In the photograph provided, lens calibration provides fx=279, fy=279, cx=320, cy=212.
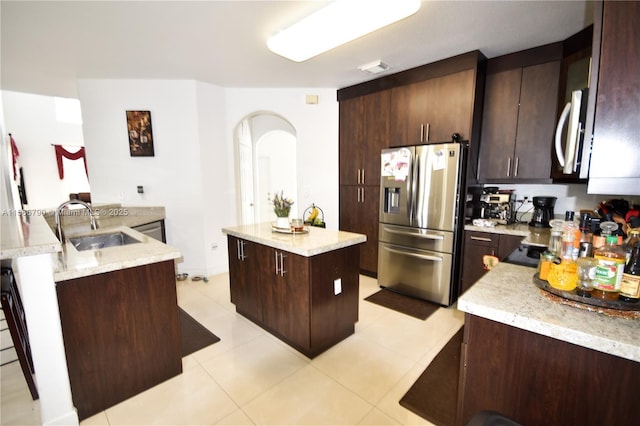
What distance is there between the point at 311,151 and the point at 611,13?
342 cm

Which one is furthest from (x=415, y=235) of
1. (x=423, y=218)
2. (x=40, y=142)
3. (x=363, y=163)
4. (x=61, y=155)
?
(x=40, y=142)

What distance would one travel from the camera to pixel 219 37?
2484 mm

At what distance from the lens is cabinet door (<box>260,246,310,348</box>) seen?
2.06m

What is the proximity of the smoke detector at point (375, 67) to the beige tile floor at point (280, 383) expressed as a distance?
268cm

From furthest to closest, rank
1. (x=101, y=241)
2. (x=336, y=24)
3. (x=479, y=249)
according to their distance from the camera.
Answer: (x=479, y=249) → (x=101, y=241) → (x=336, y=24)

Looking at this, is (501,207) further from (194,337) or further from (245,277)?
(194,337)

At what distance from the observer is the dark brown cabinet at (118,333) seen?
158cm

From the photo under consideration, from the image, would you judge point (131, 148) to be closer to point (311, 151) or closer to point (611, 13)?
point (311, 151)

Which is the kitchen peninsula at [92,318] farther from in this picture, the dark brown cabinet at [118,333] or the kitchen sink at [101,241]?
the kitchen sink at [101,241]

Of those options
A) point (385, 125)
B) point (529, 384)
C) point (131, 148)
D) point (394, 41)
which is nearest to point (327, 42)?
point (394, 41)

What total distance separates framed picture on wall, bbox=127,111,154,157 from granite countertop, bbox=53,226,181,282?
1923mm

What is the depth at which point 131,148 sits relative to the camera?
3.59m

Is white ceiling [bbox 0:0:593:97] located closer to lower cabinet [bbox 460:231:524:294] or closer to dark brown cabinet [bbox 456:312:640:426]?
lower cabinet [bbox 460:231:524:294]

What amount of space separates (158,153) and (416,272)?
3.54 meters
